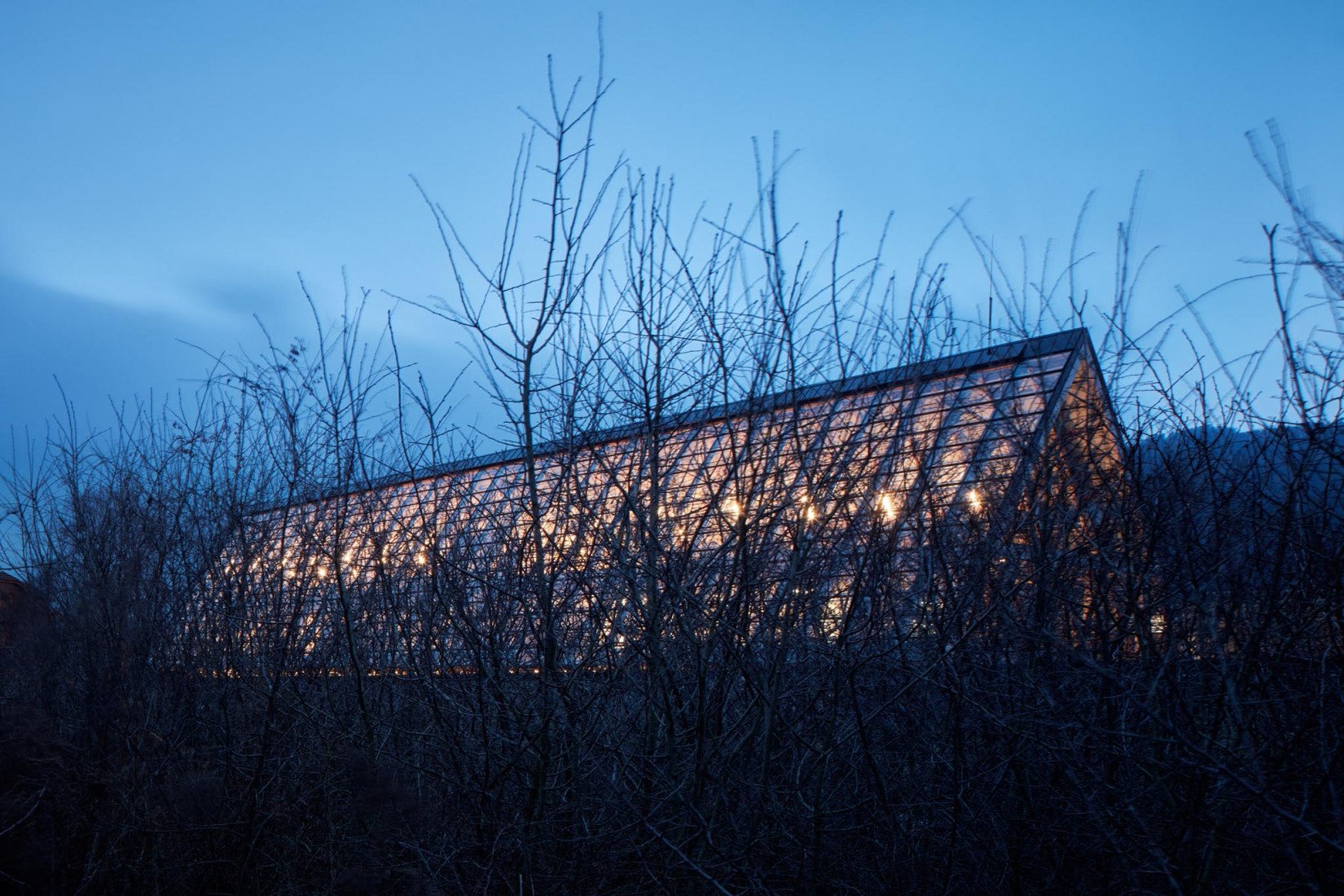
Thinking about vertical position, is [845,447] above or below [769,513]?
above

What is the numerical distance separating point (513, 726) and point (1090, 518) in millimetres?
2619

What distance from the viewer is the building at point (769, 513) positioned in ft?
12.1

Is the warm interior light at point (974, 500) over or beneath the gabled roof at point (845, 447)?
beneath

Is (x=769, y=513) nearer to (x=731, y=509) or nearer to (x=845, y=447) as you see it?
(x=731, y=509)

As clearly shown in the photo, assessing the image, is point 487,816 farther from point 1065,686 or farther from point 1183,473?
point 1183,473

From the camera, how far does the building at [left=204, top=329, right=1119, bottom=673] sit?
3682mm

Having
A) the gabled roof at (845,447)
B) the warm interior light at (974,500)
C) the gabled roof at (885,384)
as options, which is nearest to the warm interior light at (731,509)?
the gabled roof at (845,447)

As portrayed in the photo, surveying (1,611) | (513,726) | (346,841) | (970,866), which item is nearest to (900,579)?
(970,866)

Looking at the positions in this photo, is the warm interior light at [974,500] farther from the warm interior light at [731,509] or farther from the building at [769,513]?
the warm interior light at [731,509]

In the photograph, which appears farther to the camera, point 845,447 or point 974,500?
point 974,500

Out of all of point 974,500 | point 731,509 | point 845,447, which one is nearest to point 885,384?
point 845,447

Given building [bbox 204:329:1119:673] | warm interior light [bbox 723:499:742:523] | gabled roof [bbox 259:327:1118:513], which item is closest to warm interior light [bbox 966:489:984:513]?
building [bbox 204:329:1119:673]

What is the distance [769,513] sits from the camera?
11.6 ft

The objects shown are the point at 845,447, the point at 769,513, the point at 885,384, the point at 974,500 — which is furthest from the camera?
the point at 974,500
